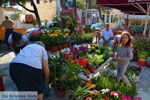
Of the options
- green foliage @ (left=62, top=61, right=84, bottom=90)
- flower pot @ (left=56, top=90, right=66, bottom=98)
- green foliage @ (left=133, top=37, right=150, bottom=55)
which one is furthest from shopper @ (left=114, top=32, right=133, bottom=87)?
green foliage @ (left=133, top=37, right=150, bottom=55)

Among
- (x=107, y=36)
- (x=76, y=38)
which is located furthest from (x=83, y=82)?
(x=107, y=36)

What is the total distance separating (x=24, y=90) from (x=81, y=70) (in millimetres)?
1378

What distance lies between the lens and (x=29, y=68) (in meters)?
2.65

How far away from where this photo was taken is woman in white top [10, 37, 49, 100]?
8.68 feet

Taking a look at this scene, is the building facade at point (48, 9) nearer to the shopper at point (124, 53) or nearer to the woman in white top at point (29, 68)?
the shopper at point (124, 53)

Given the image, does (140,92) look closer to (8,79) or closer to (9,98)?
(9,98)

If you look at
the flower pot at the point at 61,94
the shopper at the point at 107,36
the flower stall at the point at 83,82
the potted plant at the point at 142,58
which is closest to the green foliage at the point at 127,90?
the flower stall at the point at 83,82

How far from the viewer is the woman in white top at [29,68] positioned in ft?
8.68

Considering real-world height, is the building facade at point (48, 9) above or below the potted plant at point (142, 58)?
above

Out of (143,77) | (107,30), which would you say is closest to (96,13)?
(107,30)

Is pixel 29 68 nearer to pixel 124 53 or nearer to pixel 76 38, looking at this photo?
pixel 124 53

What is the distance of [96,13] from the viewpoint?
31.0m

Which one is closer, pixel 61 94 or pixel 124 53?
pixel 61 94

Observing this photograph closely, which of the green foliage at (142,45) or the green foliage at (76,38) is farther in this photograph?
the green foliage at (76,38)
